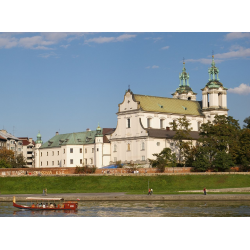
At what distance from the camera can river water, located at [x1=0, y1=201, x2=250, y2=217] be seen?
39.5 meters

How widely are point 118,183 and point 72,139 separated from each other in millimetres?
43310

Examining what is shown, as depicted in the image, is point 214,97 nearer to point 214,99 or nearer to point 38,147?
point 214,99

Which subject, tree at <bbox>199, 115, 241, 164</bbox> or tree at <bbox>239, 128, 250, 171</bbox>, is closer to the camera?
tree at <bbox>239, 128, 250, 171</bbox>

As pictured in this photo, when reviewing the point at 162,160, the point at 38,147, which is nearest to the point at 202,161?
the point at 162,160

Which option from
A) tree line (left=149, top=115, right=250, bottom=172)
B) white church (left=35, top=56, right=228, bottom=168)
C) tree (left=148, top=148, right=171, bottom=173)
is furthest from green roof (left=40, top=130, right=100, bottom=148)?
tree (left=148, top=148, right=171, bottom=173)

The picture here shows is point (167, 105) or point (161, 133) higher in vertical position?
point (167, 105)

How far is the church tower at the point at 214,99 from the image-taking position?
109625 millimetres

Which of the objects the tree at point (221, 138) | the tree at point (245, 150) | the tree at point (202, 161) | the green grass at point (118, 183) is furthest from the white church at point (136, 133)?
the green grass at point (118, 183)

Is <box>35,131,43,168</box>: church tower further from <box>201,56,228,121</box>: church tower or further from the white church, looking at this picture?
<box>201,56,228,121</box>: church tower

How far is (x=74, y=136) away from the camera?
117 metres

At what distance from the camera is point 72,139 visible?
116 metres

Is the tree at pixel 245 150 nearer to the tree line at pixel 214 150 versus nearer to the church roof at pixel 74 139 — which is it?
the tree line at pixel 214 150
